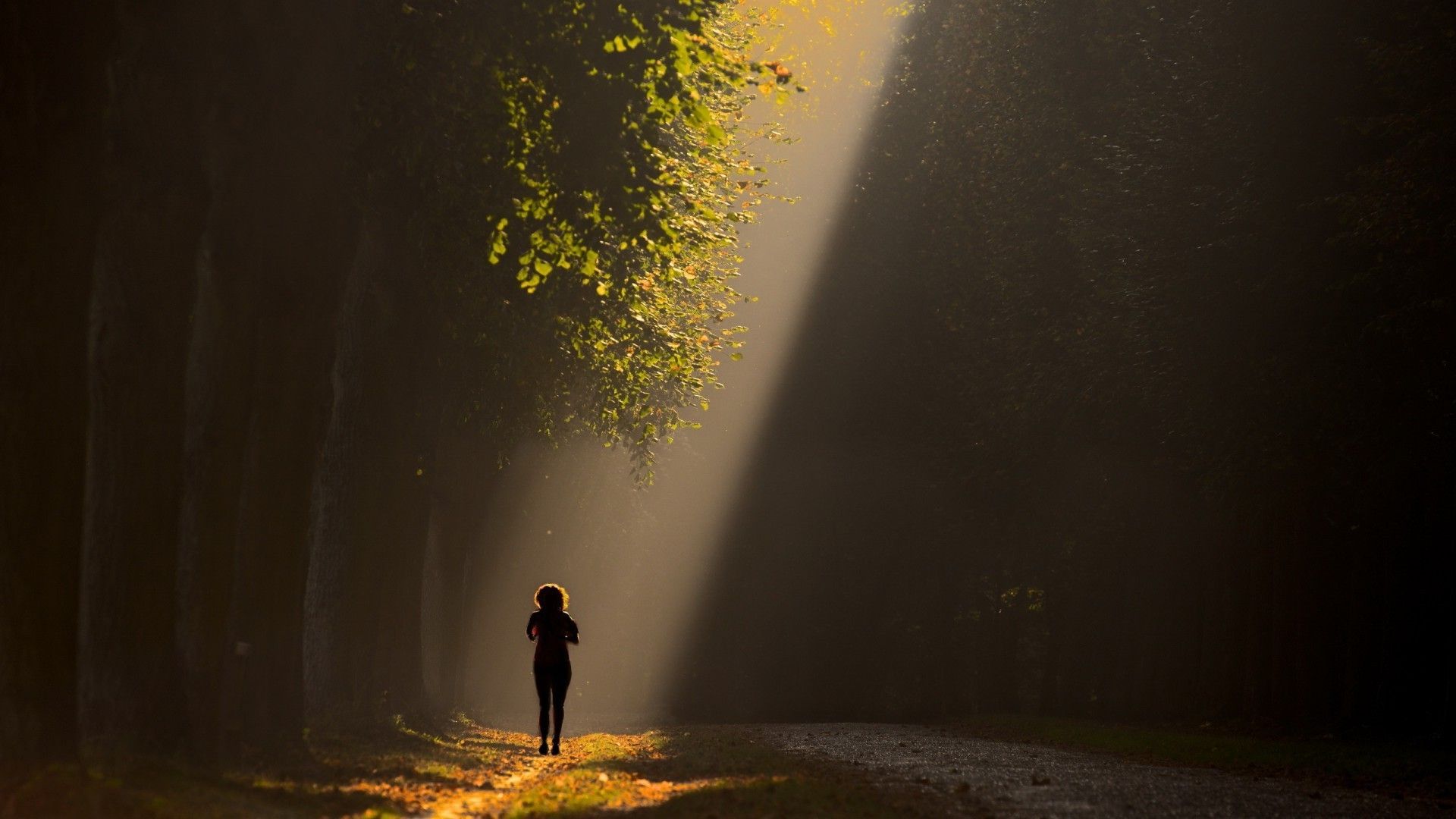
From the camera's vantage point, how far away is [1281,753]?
23.5 meters

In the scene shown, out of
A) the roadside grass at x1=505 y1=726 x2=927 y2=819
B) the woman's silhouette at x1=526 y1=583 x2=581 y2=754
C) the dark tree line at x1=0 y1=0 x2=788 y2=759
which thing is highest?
the dark tree line at x1=0 y1=0 x2=788 y2=759

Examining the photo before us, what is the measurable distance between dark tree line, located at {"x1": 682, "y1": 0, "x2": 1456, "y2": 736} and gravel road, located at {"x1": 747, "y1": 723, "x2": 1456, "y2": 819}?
6.34 metres

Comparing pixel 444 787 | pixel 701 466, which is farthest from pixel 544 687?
pixel 701 466

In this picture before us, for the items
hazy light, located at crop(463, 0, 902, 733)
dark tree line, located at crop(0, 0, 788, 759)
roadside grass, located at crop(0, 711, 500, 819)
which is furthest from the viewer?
hazy light, located at crop(463, 0, 902, 733)

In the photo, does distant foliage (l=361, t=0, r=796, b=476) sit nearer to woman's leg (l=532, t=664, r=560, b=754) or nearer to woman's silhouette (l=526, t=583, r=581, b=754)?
woman's silhouette (l=526, t=583, r=581, b=754)

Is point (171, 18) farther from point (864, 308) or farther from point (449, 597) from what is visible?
point (864, 308)

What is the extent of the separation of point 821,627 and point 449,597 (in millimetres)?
15671

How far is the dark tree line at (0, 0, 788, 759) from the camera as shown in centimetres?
1311

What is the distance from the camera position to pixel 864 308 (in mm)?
44906

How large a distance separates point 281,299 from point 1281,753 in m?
14.7

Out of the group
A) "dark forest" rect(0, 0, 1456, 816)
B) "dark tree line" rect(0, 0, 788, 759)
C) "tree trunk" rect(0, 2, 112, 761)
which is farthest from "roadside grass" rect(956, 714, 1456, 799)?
"tree trunk" rect(0, 2, 112, 761)

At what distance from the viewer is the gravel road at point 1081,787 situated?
1424cm

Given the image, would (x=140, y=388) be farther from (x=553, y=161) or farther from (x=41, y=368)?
(x=553, y=161)

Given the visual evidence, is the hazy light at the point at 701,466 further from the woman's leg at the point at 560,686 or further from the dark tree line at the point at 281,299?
the woman's leg at the point at 560,686
